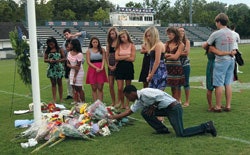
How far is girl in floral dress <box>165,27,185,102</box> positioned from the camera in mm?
7645

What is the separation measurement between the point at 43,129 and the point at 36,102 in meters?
0.51

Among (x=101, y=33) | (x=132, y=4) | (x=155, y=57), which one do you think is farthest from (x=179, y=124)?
(x=132, y=4)

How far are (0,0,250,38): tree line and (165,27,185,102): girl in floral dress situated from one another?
48117 millimetres

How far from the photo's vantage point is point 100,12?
84.1m

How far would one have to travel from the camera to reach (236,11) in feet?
262

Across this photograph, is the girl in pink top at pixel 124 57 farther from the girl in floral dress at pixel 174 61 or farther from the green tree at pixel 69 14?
the green tree at pixel 69 14

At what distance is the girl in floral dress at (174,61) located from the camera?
301 inches

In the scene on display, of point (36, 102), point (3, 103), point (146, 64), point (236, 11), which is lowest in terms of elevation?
point (3, 103)

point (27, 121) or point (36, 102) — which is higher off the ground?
point (36, 102)

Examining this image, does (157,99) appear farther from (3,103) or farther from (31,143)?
(3,103)

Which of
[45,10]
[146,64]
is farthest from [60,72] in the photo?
[45,10]

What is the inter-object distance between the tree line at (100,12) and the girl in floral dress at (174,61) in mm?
48117

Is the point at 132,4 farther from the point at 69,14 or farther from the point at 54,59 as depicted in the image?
the point at 54,59

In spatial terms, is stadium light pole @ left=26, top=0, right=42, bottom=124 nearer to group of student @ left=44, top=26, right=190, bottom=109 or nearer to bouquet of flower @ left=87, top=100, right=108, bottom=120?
bouquet of flower @ left=87, top=100, right=108, bottom=120
